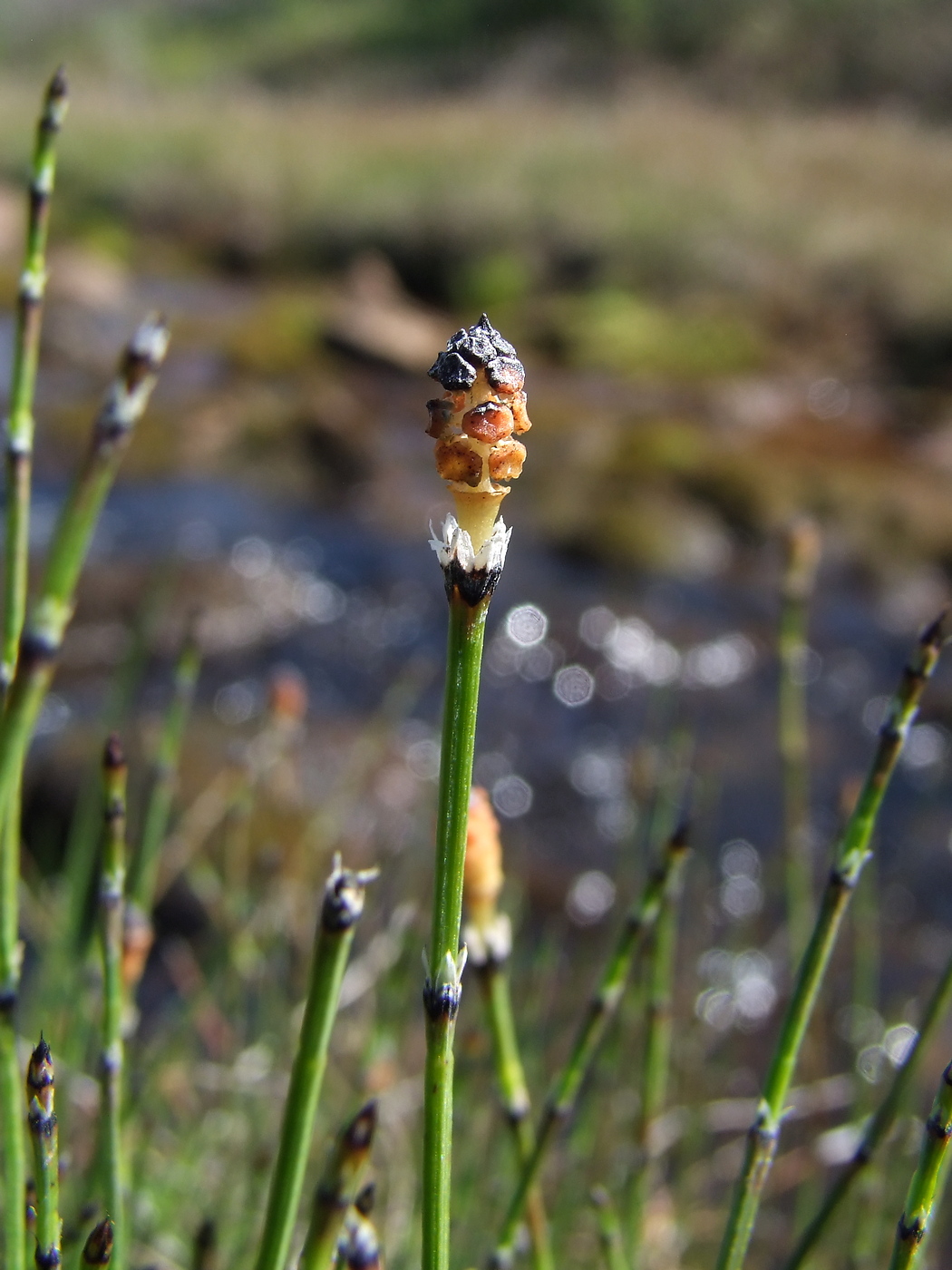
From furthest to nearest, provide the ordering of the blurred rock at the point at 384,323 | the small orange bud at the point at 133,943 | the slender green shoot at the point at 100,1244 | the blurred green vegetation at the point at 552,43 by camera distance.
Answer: the blurred green vegetation at the point at 552,43
the blurred rock at the point at 384,323
the small orange bud at the point at 133,943
the slender green shoot at the point at 100,1244

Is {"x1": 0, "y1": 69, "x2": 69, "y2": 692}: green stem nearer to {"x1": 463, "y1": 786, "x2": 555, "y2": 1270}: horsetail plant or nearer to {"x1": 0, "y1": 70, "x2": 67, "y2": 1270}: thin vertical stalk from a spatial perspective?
{"x1": 0, "y1": 70, "x2": 67, "y2": 1270}: thin vertical stalk

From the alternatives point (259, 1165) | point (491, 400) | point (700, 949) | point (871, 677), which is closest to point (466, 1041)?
point (259, 1165)

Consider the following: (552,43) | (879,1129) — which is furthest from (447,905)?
(552,43)

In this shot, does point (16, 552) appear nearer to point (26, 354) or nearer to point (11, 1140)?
point (26, 354)

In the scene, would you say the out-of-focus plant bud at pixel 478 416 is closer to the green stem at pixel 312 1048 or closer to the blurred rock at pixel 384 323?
the green stem at pixel 312 1048

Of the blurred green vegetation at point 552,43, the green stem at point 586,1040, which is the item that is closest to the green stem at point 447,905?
the green stem at point 586,1040
